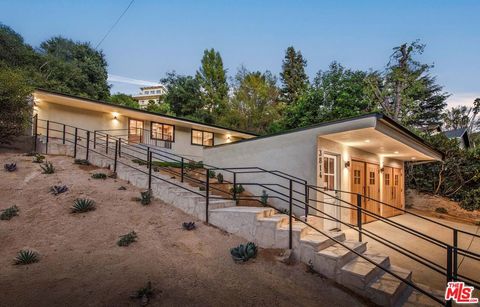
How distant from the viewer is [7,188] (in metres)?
6.79

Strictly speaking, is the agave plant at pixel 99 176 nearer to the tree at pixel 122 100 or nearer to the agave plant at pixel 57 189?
the agave plant at pixel 57 189

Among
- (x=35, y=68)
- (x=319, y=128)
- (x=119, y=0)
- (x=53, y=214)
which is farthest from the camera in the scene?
(x=35, y=68)

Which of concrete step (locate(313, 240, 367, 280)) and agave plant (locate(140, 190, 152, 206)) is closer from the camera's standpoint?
concrete step (locate(313, 240, 367, 280))

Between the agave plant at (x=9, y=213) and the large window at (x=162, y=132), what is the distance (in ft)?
36.6

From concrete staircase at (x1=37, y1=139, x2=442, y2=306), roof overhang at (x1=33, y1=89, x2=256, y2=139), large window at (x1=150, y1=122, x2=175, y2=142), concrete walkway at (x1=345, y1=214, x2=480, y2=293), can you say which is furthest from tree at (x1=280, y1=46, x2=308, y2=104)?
concrete staircase at (x1=37, y1=139, x2=442, y2=306)

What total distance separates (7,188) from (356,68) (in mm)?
26064

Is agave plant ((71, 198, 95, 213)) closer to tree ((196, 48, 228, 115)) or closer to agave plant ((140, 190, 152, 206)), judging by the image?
agave plant ((140, 190, 152, 206))

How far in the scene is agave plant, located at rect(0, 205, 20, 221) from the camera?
5.36 meters

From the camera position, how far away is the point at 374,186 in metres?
11.1

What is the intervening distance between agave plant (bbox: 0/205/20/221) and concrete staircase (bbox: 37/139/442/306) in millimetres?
3104

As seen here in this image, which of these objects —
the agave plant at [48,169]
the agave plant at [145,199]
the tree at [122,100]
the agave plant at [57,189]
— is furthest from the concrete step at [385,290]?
the tree at [122,100]

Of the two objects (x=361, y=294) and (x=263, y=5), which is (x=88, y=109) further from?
(x=361, y=294)

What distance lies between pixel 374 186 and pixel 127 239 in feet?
34.3

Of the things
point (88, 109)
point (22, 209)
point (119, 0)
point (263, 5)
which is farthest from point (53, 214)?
point (263, 5)
